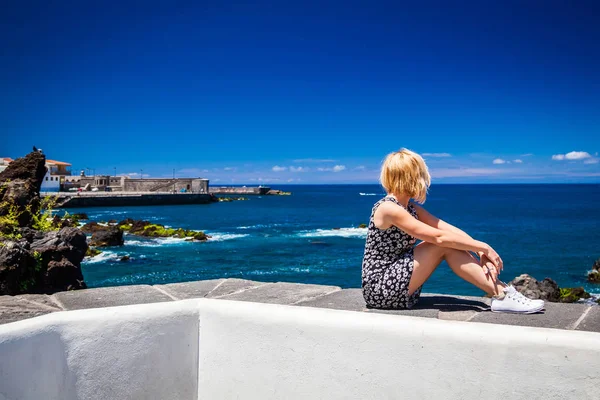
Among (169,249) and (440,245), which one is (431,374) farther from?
(169,249)

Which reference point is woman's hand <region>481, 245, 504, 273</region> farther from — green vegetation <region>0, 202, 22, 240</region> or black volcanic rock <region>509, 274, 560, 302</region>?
black volcanic rock <region>509, 274, 560, 302</region>

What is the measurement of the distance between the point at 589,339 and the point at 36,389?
89.7 inches

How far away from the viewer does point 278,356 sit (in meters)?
2.52

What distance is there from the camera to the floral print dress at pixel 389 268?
3213 millimetres

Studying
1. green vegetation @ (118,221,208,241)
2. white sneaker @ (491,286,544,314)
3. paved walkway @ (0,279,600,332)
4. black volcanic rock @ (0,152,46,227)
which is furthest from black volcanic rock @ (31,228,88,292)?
green vegetation @ (118,221,208,241)

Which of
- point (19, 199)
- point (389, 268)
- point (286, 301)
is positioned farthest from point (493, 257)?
point (19, 199)

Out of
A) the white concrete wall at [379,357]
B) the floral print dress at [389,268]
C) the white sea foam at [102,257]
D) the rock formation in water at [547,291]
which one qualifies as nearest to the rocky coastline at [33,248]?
the white concrete wall at [379,357]

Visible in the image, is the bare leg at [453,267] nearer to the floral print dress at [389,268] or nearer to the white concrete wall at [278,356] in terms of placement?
the floral print dress at [389,268]

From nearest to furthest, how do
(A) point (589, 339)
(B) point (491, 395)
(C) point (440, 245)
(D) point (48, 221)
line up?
1. (A) point (589, 339)
2. (B) point (491, 395)
3. (C) point (440, 245)
4. (D) point (48, 221)

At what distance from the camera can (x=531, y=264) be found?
25125 mm

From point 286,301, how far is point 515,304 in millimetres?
1376

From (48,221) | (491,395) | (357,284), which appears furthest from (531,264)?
(491,395)

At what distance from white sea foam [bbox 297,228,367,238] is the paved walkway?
105ft

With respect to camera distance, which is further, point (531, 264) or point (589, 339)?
point (531, 264)
